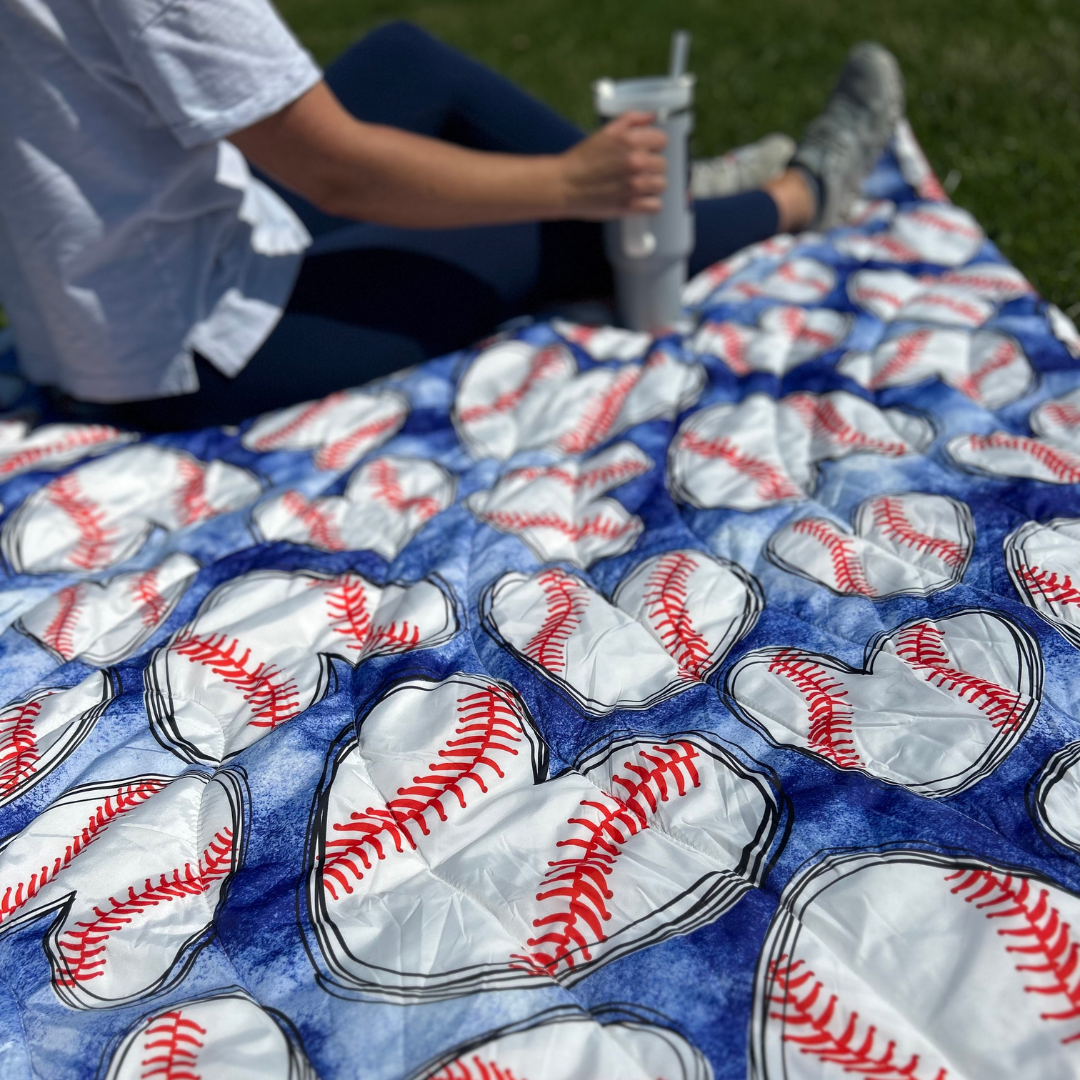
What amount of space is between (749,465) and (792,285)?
1.79 ft

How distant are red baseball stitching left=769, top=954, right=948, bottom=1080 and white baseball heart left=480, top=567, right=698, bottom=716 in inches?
9.0

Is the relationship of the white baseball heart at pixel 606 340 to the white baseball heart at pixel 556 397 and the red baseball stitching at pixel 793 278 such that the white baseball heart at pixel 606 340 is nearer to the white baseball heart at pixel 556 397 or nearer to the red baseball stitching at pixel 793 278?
the white baseball heart at pixel 556 397

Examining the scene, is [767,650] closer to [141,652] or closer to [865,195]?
[141,652]

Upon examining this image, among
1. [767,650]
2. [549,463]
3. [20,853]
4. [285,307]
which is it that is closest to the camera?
[20,853]

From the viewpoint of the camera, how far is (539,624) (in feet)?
2.51

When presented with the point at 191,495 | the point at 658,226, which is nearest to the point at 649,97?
the point at 658,226

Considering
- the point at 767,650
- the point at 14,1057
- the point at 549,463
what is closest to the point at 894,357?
the point at 549,463

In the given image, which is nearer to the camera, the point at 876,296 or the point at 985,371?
the point at 985,371

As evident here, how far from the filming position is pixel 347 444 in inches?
44.5

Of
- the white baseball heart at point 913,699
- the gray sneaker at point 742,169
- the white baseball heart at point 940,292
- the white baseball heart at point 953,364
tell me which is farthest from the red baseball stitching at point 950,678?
the gray sneaker at point 742,169

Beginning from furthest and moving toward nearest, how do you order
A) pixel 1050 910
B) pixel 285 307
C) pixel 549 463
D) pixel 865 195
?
pixel 865 195 < pixel 285 307 < pixel 549 463 < pixel 1050 910

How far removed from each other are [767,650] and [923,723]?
13cm

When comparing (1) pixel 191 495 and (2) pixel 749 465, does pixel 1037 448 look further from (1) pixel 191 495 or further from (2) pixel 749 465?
(1) pixel 191 495

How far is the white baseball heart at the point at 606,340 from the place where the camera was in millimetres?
1267
